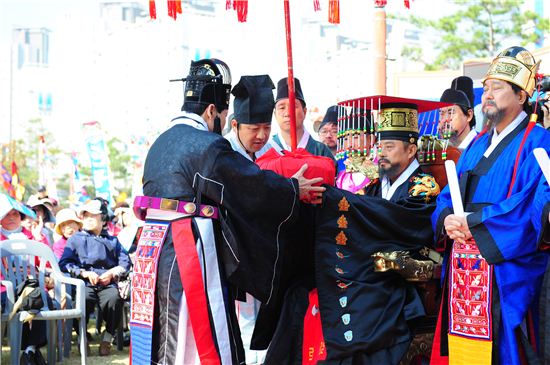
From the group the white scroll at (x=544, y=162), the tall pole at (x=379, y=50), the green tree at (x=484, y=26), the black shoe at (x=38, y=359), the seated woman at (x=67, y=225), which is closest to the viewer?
the white scroll at (x=544, y=162)

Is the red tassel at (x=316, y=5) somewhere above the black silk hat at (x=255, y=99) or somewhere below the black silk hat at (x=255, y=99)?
above

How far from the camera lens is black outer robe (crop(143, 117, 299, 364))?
3.72 meters

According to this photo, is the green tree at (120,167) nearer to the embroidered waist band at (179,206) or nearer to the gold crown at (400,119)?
the gold crown at (400,119)

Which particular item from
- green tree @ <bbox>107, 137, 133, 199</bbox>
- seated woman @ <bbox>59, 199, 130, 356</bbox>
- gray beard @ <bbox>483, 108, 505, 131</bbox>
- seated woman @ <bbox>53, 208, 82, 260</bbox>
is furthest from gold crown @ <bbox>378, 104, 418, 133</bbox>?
green tree @ <bbox>107, 137, 133, 199</bbox>

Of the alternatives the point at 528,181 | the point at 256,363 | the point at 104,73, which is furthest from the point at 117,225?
the point at 104,73

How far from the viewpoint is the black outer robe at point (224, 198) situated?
146 inches

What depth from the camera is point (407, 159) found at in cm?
432

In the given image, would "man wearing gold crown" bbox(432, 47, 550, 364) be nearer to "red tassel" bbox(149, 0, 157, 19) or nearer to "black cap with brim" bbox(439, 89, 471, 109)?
"black cap with brim" bbox(439, 89, 471, 109)

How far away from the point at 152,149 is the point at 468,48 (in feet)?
76.3

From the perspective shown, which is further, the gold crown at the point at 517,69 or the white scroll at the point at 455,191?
the gold crown at the point at 517,69

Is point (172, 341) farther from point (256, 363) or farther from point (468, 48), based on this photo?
point (468, 48)

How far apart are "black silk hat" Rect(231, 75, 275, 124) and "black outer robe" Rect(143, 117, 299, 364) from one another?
445 mm

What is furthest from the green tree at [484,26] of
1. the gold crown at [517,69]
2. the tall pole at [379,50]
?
Answer: the gold crown at [517,69]

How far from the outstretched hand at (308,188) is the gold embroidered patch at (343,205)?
3.9 inches
